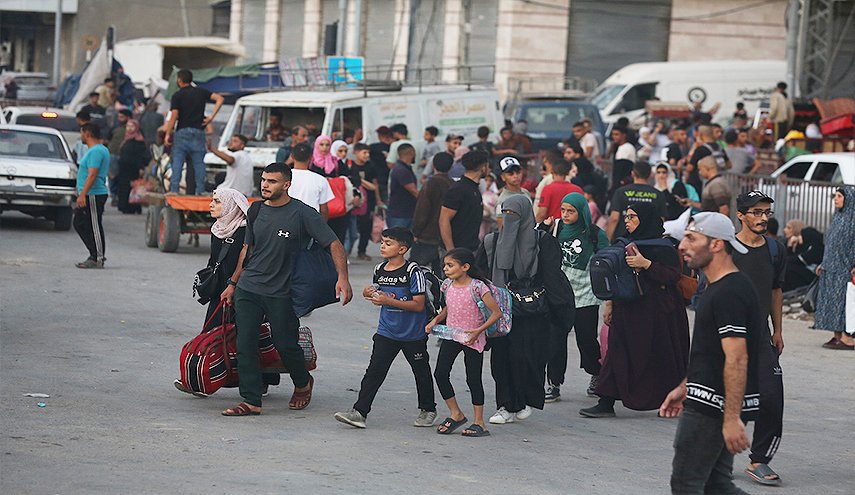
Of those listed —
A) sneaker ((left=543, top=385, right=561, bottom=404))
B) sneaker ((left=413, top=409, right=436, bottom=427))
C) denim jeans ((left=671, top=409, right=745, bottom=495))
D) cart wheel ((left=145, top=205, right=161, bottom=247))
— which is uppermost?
denim jeans ((left=671, top=409, right=745, bottom=495))

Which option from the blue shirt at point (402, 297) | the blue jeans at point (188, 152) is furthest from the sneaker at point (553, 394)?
the blue jeans at point (188, 152)

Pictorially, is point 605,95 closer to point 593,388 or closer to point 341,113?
point 341,113

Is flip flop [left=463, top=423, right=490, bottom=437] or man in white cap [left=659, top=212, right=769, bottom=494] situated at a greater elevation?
man in white cap [left=659, top=212, right=769, bottom=494]

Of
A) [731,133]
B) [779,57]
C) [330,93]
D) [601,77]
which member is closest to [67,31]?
[601,77]

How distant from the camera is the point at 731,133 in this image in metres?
22.3

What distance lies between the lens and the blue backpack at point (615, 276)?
9.68 meters

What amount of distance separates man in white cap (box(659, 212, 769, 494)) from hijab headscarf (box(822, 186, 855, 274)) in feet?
26.5

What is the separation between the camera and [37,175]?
20484mm

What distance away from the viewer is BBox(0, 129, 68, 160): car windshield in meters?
21.3

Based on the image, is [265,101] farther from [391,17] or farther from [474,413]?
[391,17]

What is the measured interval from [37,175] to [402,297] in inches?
495

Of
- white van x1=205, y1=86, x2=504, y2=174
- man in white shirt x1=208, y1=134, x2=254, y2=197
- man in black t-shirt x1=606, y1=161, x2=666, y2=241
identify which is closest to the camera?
man in black t-shirt x1=606, y1=161, x2=666, y2=241

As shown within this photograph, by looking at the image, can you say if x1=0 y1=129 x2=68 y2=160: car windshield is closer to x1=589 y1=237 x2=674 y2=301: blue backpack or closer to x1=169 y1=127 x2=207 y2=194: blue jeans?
x1=169 y1=127 x2=207 y2=194: blue jeans

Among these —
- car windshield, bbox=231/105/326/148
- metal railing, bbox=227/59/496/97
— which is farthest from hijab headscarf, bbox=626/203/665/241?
metal railing, bbox=227/59/496/97
